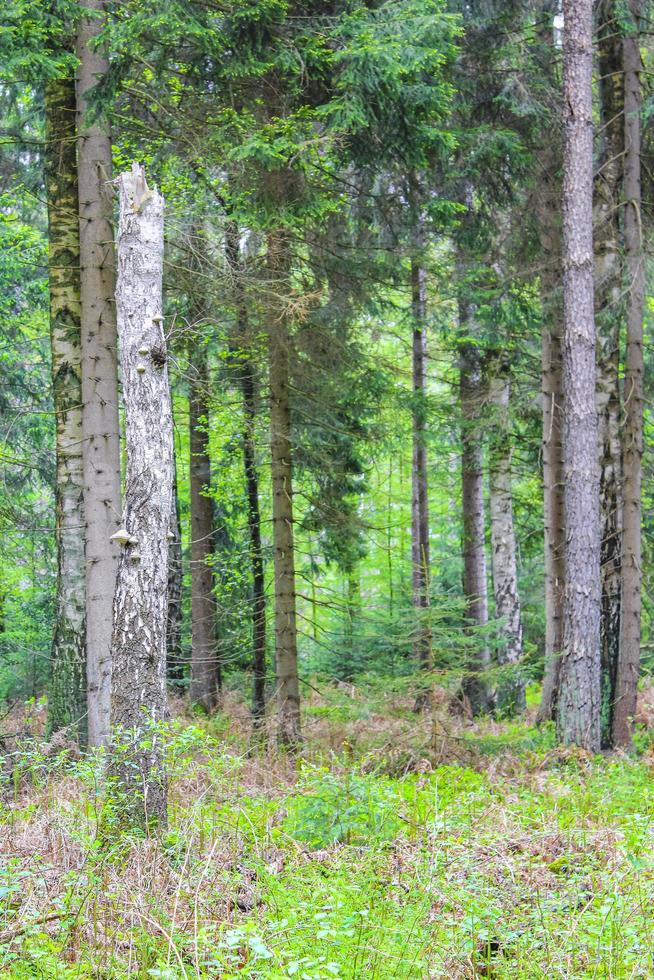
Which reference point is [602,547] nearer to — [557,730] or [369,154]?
[557,730]

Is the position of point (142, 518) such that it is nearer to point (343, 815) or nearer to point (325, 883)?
point (343, 815)

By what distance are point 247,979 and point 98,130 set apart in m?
7.99

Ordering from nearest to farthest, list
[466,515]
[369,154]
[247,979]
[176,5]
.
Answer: [247,979], [176,5], [369,154], [466,515]

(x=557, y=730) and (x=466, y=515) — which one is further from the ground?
(x=466, y=515)

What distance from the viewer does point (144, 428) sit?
595 cm

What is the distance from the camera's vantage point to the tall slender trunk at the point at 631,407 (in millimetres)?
11117

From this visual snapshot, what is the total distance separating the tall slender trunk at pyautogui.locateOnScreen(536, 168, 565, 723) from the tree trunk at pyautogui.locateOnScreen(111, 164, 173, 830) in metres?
7.42

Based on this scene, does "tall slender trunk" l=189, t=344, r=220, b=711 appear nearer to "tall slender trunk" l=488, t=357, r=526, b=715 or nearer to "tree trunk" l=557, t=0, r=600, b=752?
"tall slender trunk" l=488, t=357, r=526, b=715

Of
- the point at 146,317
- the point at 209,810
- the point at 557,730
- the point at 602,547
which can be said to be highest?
the point at 146,317

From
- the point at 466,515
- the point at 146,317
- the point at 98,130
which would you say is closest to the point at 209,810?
the point at 146,317

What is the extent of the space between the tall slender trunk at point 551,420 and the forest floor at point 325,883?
5.48 metres

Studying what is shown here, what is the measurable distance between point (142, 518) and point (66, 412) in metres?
3.72

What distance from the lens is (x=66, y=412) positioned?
29.9 ft

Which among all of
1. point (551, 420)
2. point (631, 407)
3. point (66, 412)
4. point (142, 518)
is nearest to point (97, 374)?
point (66, 412)
